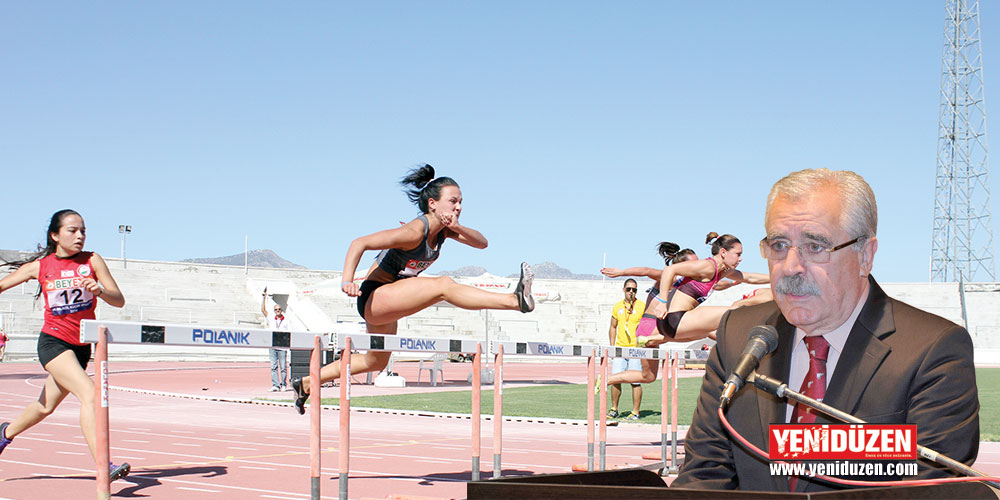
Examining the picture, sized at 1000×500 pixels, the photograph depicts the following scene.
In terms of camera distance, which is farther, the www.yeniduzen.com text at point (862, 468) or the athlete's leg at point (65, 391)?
the athlete's leg at point (65, 391)

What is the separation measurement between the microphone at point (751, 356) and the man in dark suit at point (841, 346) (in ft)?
0.27

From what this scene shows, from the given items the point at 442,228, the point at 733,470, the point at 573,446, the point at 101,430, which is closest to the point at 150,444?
the point at 573,446

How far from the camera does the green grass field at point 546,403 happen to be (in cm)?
1582

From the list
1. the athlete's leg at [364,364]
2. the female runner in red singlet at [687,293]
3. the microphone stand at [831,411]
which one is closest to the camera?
the microphone stand at [831,411]

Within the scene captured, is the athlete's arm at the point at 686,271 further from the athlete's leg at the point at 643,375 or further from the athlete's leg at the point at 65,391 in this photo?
the athlete's leg at the point at 65,391

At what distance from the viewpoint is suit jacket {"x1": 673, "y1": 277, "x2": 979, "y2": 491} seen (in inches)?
Answer: 80.1

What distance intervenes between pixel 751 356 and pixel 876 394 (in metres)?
0.30

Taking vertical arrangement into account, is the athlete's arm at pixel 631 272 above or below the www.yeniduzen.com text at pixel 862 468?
above

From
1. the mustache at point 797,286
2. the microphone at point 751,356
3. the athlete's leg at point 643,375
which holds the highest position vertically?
the mustache at point 797,286

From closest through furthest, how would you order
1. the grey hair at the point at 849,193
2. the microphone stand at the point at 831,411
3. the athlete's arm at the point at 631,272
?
1. the microphone stand at the point at 831,411
2. the grey hair at the point at 849,193
3. the athlete's arm at the point at 631,272

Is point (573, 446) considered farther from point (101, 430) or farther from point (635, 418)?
point (101, 430)

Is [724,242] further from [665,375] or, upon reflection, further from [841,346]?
[841,346]

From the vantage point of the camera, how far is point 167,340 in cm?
509

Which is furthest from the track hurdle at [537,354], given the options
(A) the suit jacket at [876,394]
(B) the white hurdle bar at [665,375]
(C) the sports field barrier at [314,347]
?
(A) the suit jacket at [876,394]
